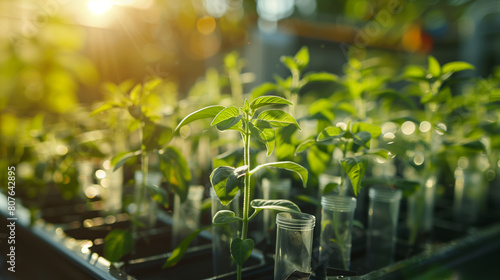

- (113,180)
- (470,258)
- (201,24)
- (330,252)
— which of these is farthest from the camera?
(201,24)

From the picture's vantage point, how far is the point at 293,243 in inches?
23.4

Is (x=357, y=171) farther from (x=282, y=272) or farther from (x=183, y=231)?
(x=183, y=231)

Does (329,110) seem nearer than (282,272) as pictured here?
No

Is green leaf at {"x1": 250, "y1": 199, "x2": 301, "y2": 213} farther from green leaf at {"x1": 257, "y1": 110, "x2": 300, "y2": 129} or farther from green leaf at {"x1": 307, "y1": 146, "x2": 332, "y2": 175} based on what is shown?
green leaf at {"x1": 307, "y1": 146, "x2": 332, "y2": 175}

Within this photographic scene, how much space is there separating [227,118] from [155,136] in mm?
227

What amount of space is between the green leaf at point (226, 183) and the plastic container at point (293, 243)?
98 millimetres

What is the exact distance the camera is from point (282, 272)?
1.99ft

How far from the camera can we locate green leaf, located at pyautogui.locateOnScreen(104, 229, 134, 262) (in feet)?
2.35

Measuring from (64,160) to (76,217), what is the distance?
0.72 ft

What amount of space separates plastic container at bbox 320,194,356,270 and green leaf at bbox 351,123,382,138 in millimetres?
118

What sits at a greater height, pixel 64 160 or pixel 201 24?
pixel 201 24

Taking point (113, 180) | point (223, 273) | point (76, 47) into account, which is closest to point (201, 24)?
point (76, 47)

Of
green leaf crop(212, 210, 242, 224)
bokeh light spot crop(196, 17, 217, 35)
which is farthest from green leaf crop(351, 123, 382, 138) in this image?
bokeh light spot crop(196, 17, 217, 35)

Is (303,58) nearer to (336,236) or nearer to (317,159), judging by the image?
(317,159)
